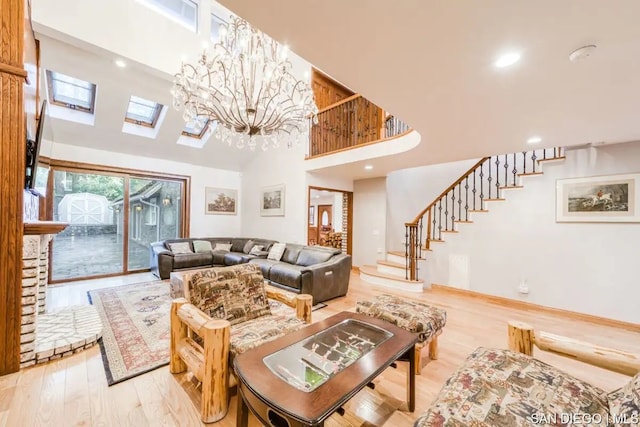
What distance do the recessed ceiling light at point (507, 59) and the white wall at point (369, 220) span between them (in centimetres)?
445

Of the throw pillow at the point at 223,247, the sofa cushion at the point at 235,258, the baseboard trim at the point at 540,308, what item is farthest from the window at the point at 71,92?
→ the baseboard trim at the point at 540,308

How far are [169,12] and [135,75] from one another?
114cm

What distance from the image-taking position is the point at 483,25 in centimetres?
131

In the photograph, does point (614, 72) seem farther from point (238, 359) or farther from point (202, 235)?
point (202, 235)

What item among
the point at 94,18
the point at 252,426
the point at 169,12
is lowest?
the point at 252,426

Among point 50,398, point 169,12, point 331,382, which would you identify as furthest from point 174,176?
point 331,382

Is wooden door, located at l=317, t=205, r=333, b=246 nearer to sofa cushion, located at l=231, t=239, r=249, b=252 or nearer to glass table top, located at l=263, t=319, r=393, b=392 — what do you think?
sofa cushion, located at l=231, t=239, r=249, b=252


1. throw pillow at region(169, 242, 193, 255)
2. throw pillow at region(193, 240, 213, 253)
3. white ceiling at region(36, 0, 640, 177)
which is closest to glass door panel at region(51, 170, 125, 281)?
throw pillow at region(169, 242, 193, 255)

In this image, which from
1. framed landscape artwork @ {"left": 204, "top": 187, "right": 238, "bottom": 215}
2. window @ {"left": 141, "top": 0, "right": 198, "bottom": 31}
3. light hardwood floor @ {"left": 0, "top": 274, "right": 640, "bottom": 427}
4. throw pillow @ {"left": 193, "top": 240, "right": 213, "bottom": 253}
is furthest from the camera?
framed landscape artwork @ {"left": 204, "top": 187, "right": 238, "bottom": 215}

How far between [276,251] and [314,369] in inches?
165

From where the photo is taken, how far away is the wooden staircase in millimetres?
4496

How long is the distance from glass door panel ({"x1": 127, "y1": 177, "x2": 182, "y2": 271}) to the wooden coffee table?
5756 mm

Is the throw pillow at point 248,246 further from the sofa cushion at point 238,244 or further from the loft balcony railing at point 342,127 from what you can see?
the loft balcony railing at point 342,127

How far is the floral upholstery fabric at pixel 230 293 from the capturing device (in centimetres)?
203
